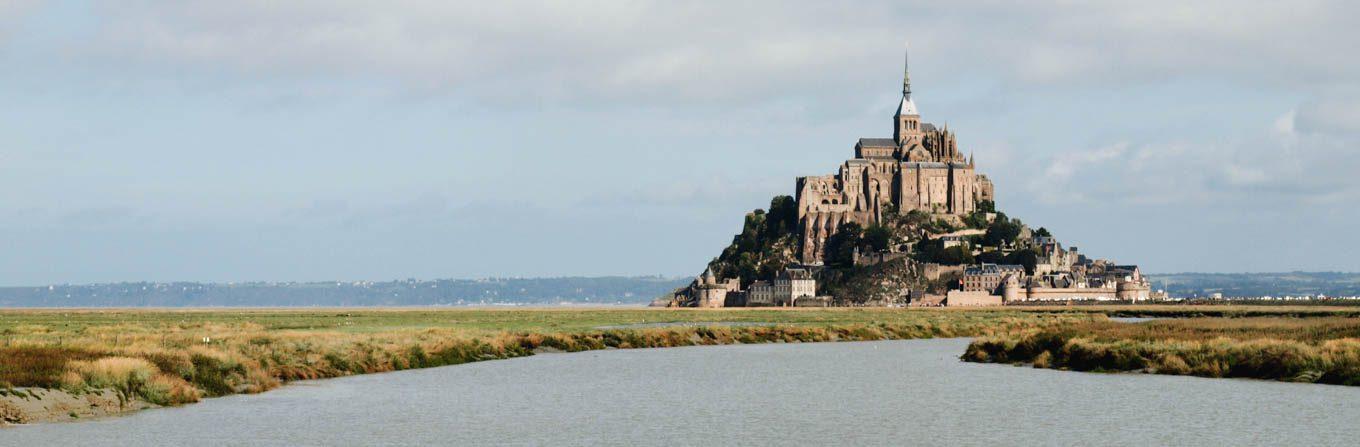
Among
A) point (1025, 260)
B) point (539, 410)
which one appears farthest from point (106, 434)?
point (1025, 260)

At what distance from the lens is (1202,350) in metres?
50.6

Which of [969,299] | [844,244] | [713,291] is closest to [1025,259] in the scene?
[969,299]

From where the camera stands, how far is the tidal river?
1238 inches

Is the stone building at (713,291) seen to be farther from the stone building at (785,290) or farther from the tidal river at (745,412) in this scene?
the tidal river at (745,412)

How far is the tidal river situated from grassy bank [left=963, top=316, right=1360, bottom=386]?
1645 millimetres

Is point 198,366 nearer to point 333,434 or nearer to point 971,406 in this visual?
point 333,434

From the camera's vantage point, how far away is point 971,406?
127 feet

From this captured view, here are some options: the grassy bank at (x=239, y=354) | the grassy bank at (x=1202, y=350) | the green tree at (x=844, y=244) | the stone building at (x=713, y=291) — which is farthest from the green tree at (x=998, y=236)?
the grassy bank at (x=1202, y=350)

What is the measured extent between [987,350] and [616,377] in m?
18.5

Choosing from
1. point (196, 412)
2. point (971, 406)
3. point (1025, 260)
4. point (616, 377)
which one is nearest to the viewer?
point (196, 412)

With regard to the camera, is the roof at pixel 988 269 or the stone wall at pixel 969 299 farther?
the roof at pixel 988 269

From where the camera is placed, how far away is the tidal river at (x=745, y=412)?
31438 millimetres

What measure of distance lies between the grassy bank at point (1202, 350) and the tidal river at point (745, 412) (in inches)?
64.8

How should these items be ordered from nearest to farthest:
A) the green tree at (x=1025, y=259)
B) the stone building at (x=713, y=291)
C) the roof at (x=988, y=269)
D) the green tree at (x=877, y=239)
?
the roof at (x=988, y=269), the green tree at (x=1025, y=259), the stone building at (x=713, y=291), the green tree at (x=877, y=239)
